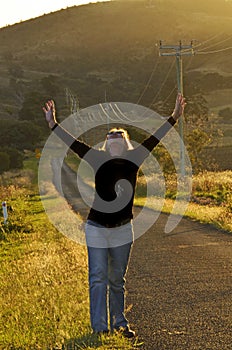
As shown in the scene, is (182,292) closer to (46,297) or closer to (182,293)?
(182,293)

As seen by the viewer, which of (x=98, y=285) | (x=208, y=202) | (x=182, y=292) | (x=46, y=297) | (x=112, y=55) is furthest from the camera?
(x=112, y=55)

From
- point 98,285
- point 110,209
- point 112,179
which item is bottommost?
point 98,285

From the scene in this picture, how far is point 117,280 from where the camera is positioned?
6023mm

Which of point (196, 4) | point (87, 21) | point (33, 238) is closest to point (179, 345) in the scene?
point (33, 238)

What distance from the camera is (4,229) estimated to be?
16891 mm

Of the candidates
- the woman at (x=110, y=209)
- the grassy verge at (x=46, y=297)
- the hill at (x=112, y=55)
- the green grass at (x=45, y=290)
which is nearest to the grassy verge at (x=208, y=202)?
the green grass at (x=45, y=290)

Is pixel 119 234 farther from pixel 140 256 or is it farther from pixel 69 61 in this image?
pixel 69 61

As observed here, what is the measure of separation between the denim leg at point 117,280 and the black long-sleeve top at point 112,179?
0.31m

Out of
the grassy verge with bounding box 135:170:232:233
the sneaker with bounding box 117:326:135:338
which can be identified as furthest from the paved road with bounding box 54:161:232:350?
the grassy verge with bounding box 135:170:232:233

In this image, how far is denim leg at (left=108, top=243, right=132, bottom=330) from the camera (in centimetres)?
594

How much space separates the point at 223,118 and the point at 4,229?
65.9 metres

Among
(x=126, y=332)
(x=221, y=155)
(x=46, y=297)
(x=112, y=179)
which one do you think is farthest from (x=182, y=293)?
(x=221, y=155)

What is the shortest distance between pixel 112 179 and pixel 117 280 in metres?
1.08

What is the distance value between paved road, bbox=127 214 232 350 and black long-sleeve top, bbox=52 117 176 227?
132 centimetres
